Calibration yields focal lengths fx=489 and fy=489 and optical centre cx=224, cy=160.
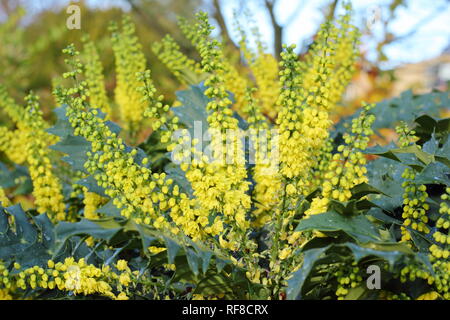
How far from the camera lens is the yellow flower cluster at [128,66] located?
183 cm

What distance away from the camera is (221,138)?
109cm

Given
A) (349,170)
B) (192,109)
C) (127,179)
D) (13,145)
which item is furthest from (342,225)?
(13,145)

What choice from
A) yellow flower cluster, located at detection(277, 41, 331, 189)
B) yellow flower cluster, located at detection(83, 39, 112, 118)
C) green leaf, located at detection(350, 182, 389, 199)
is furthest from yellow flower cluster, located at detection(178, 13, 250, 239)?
yellow flower cluster, located at detection(83, 39, 112, 118)

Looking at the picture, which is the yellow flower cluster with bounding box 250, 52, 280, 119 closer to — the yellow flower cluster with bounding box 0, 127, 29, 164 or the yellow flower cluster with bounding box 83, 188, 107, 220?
the yellow flower cluster with bounding box 83, 188, 107, 220

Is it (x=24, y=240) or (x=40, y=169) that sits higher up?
(x=40, y=169)

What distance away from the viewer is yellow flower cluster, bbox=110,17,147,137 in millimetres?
1825

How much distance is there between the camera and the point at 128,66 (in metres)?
1.84

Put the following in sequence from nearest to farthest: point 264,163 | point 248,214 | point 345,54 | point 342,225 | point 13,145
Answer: point 342,225, point 264,163, point 248,214, point 345,54, point 13,145

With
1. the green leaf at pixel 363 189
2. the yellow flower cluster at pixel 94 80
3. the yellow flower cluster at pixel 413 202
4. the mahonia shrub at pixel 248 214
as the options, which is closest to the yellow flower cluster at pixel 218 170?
the mahonia shrub at pixel 248 214

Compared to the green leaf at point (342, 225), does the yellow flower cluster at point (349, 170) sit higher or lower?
higher

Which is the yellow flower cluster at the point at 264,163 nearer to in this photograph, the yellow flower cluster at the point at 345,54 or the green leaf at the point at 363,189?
the green leaf at the point at 363,189

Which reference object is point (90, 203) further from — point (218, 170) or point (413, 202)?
point (413, 202)

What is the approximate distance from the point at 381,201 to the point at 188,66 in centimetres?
97
